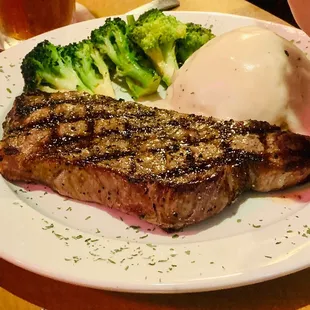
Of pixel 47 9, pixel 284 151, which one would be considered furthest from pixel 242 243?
pixel 47 9

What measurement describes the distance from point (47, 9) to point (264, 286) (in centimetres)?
218

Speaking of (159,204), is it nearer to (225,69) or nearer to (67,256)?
(67,256)

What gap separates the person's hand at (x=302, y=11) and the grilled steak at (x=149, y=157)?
42 centimetres

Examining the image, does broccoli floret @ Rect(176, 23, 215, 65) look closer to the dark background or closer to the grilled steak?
the grilled steak

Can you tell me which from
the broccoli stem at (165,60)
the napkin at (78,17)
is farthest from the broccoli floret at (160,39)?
the napkin at (78,17)

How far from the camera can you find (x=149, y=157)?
1.87m

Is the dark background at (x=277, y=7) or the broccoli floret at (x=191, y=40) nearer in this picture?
the broccoli floret at (x=191, y=40)

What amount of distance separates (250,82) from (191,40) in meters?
0.57

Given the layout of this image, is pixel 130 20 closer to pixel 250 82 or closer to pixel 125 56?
pixel 125 56

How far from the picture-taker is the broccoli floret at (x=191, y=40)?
2705 mm

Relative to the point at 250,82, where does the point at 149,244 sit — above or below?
below

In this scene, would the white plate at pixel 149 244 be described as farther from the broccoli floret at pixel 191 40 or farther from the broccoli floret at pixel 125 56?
the broccoli floret at pixel 191 40

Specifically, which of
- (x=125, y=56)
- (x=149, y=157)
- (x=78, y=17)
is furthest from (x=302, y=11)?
(x=78, y=17)

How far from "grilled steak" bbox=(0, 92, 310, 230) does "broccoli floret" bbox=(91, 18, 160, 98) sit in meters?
0.40
